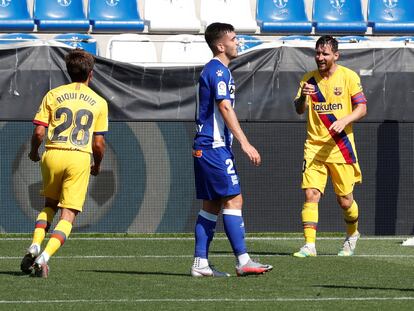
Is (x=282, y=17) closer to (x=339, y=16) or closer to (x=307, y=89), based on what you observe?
(x=339, y=16)

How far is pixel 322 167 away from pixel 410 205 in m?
3.63

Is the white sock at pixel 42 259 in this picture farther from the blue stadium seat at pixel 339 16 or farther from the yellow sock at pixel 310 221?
the blue stadium seat at pixel 339 16

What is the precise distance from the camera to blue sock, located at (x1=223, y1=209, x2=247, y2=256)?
8797 mm

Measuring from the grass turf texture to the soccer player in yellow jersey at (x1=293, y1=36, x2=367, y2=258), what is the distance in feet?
1.90

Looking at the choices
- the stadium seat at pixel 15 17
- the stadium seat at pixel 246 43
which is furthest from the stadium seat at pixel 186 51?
the stadium seat at pixel 15 17

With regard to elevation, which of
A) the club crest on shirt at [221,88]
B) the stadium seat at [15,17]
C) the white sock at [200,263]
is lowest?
the white sock at [200,263]

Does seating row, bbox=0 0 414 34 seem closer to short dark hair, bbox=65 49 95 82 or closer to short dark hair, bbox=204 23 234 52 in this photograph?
short dark hair, bbox=65 49 95 82

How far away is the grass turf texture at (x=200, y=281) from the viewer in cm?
712

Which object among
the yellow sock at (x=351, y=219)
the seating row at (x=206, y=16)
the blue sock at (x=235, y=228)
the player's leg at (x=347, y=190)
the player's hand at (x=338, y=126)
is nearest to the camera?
the blue sock at (x=235, y=228)

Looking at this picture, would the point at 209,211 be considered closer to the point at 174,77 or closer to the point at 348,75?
the point at 348,75

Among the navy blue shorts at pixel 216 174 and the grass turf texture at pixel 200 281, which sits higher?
the navy blue shorts at pixel 216 174

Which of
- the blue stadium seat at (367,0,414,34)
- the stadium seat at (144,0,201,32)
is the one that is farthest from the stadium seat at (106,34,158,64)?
the blue stadium seat at (367,0,414,34)

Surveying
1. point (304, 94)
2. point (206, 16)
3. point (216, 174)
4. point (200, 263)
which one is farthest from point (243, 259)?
point (206, 16)

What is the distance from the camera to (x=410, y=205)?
14.3 m
